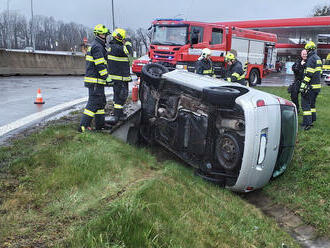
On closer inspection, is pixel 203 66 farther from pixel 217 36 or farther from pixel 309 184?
pixel 217 36

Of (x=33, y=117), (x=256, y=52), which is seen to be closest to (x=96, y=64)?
(x=33, y=117)

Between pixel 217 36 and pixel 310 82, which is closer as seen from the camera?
pixel 310 82

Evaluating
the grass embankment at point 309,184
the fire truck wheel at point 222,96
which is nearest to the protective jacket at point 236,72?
the grass embankment at point 309,184

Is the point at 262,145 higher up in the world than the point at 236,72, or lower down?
lower down

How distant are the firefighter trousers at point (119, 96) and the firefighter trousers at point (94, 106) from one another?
0.39 meters

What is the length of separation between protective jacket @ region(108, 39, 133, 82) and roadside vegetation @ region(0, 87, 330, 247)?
4.65 ft

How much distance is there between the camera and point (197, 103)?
4.80 meters

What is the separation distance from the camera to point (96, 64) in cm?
559

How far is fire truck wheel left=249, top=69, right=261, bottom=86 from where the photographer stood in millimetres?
17263

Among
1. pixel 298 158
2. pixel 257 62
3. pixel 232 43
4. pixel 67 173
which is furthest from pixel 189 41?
pixel 67 173

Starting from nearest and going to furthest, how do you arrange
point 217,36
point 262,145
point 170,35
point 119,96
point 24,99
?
point 262,145 < point 119,96 < point 24,99 < point 170,35 < point 217,36

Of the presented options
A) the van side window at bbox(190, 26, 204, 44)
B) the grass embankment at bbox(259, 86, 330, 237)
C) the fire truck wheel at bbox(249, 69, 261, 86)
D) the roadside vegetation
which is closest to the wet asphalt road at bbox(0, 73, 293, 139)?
the roadside vegetation

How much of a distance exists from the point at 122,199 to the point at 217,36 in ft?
40.5

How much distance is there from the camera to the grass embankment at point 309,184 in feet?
14.9
